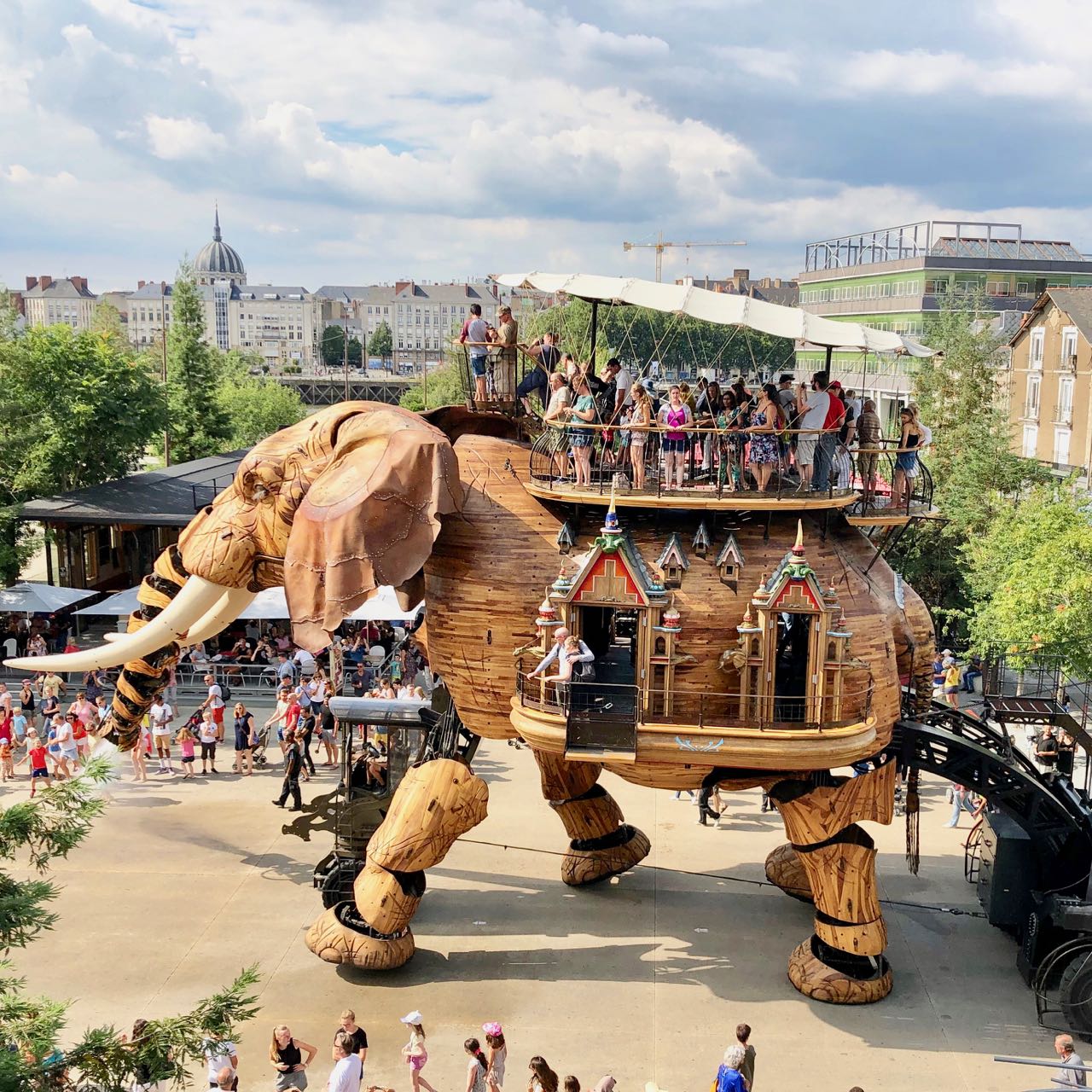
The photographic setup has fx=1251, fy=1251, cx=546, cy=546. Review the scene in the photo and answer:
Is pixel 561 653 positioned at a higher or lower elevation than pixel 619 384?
lower

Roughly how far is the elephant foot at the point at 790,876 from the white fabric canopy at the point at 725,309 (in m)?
6.53

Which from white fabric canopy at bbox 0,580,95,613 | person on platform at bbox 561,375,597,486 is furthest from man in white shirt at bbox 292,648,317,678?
person on platform at bbox 561,375,597,486

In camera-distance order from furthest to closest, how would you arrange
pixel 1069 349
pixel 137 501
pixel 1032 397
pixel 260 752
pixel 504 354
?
1. pixel 1032 397
2. pixel 1069 349
3. pixel 137 501
4. pixel 260 752
5. pixel 504 354

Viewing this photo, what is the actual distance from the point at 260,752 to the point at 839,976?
10.8 metres

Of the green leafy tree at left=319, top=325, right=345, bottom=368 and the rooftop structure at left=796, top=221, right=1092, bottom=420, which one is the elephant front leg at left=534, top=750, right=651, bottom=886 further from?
the green leafy tree at left=319, top=325, right=345, bottom=368

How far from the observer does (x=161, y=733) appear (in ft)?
68.8

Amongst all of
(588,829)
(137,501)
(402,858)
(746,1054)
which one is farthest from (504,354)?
(137,501)

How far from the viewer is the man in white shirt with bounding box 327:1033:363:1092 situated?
35.7ft

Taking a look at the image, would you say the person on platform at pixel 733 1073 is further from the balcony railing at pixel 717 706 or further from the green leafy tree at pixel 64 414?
the green leafy tree at pixel 64 414

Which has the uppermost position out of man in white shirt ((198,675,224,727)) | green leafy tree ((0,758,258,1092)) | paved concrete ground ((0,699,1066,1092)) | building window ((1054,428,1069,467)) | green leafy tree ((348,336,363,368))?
green leafy tree ((348,336,363,368))

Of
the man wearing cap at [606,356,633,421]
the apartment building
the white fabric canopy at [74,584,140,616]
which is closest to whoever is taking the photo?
the man wearing cap at [606,356,633,421]

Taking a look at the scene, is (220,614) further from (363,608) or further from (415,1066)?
(363,608)

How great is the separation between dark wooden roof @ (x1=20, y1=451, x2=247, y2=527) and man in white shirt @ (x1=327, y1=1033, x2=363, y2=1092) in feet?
59.7

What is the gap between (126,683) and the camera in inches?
558
